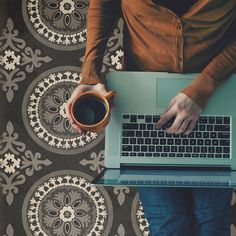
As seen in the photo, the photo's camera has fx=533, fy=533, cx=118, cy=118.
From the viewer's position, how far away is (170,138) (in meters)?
1.37

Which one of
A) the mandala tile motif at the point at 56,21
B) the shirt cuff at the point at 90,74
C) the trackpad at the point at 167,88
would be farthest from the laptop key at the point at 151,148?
the mandala tile motif at the point at 56,21

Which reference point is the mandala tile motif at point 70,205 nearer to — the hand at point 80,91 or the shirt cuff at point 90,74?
the hand at point 80,91

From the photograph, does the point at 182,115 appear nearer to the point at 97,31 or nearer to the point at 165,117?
the point at 165,117

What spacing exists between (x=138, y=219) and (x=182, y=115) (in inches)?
12.8

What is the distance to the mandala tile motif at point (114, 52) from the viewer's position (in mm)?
1449

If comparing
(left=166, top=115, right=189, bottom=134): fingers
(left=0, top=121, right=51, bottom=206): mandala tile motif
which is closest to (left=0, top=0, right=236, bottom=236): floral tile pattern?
(left=0, top=121, right=51, bottom=206): mandala tile motif

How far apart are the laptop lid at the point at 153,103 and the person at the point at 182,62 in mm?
21

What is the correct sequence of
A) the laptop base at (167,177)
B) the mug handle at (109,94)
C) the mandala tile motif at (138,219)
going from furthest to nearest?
the mandala tile motif at (138,219) → the mug handle at (109,94) → the laptop base at (167,177)

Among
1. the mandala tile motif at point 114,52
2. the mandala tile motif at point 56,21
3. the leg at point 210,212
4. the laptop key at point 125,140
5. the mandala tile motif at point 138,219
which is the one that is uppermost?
the mandala tile motif at point 56,21

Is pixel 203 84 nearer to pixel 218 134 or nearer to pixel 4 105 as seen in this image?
pixel 218 134

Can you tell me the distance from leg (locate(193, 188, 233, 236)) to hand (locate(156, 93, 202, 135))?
0.53 ft

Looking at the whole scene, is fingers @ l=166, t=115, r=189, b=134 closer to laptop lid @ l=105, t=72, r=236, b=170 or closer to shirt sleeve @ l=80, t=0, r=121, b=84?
laptop lid @ l=105, t=72, r=236, b=170

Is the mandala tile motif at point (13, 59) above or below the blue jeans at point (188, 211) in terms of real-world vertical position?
above

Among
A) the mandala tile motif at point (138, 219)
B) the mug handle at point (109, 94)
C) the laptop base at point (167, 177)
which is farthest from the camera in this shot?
the mandala tile motif at point (138, 219)
